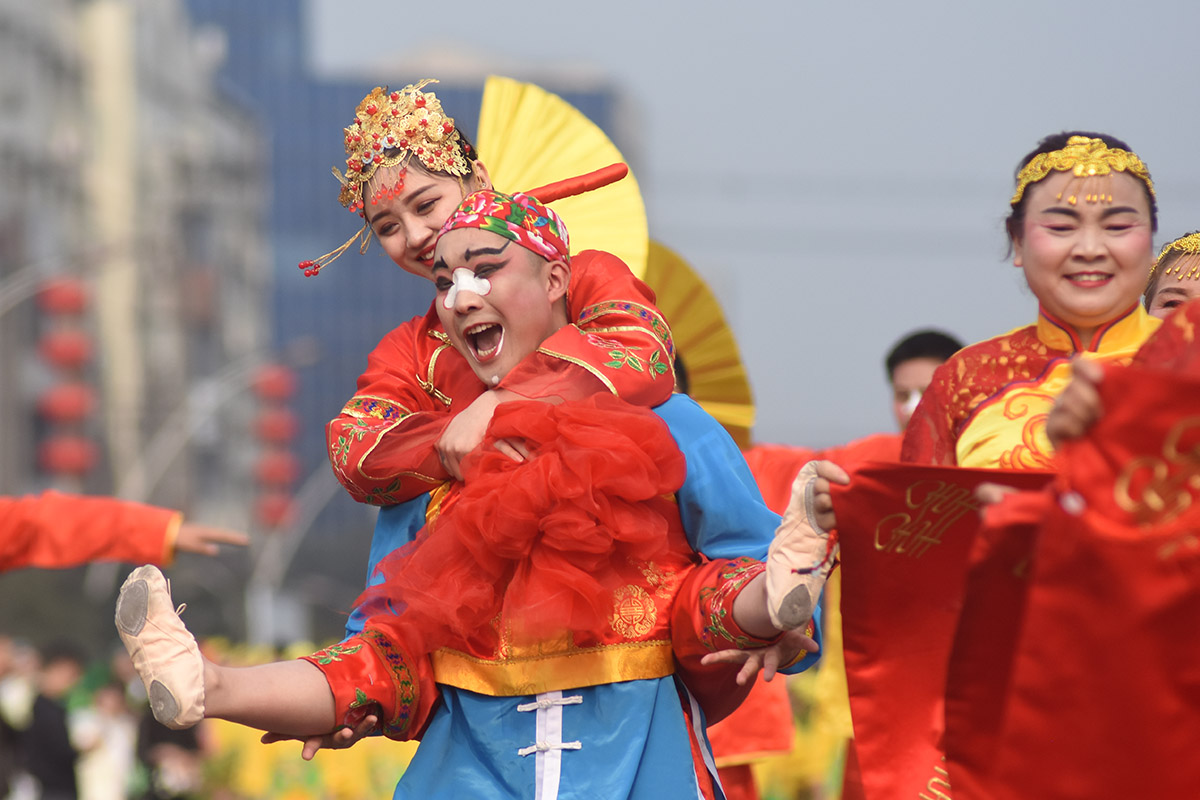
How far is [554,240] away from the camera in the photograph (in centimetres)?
352

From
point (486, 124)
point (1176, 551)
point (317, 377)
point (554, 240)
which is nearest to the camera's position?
point (1176, 551)

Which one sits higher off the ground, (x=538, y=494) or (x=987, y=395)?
(x=987, y=395)

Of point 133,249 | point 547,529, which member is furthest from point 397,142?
point 133,249

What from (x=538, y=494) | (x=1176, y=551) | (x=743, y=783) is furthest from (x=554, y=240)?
(x=743, y=783)

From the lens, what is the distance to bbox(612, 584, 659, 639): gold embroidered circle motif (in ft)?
10.8

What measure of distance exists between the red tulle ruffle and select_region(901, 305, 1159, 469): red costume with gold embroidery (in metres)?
0.50

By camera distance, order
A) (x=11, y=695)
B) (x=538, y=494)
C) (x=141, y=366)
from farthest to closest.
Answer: (x=141, y=366), (x=11, y=695), (x=538, y=494)

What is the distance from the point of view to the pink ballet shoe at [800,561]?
290 cm

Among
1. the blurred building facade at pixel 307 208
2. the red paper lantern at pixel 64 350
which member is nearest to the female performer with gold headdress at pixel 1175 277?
the red paper lantern at pixel 64 350

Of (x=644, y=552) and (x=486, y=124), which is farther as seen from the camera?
(x=486, y=124)

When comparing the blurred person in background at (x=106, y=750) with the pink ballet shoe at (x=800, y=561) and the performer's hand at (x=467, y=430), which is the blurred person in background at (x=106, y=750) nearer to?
the performer's hand at (x=467, y=430)

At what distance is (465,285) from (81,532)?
2.08 meters

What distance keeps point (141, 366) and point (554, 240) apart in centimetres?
5037

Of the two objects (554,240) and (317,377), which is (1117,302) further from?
(317,377)
